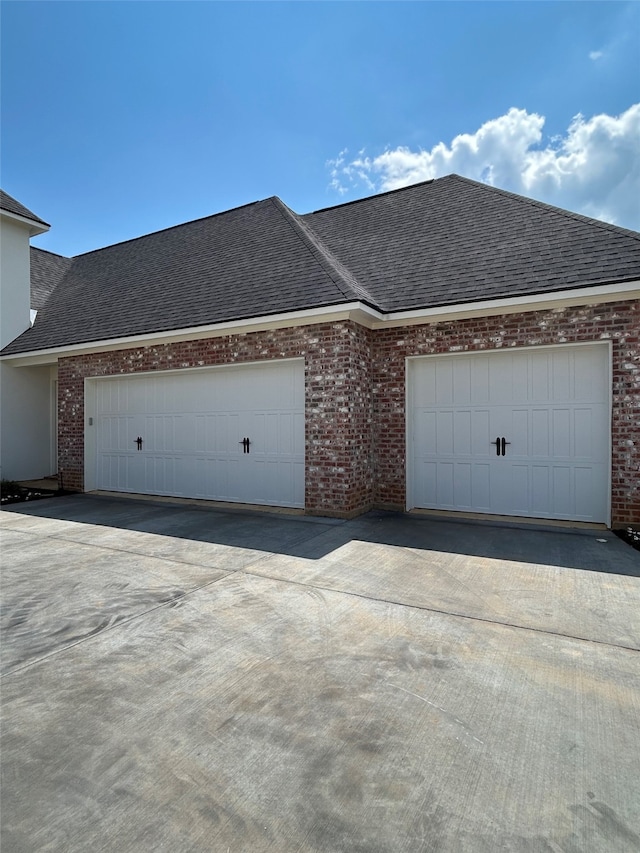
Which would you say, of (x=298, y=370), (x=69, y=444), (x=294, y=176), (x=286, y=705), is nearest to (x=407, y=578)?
(x=286, y=705)

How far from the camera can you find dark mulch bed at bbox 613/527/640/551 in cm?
579

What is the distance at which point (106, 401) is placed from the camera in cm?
1052

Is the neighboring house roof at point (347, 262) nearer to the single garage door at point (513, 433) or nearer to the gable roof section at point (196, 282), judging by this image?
the gable roof section at point (196, 282)

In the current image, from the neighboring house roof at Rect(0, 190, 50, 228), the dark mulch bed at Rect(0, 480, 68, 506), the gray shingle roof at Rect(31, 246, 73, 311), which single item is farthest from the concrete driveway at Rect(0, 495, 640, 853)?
the gray shingle roof at Rect(31, 246, 73, 311)

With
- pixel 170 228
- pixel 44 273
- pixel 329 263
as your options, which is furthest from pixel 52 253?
pixel 329 263

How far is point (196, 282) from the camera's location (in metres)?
9.95

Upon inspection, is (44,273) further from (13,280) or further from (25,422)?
(25,422)

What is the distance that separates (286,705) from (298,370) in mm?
5999

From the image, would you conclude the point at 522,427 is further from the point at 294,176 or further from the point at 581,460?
the point at 294,176

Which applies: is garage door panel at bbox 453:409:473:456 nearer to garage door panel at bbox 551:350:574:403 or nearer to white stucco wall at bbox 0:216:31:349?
garage door panel at bbox 551:350:574:403

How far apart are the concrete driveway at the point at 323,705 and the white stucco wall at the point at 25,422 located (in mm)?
8126

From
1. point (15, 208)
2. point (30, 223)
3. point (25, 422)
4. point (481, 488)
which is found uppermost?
point (15, 208)

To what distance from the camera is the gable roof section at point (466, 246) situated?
6723 mm

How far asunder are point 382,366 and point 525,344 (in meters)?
2.24
